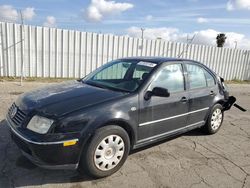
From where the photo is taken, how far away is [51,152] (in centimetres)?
278

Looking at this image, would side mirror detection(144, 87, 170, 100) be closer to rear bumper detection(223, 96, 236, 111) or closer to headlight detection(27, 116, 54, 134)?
headlight detection(27, 116, 54, 134)

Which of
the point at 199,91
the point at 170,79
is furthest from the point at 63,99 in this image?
the point at 199,91

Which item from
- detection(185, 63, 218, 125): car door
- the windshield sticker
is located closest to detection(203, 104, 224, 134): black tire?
detection(185, 63, 218, 125): car door

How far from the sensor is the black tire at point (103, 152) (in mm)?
2992

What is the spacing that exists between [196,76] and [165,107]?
1205mm

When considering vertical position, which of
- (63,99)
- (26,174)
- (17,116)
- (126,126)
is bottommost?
(26,174)

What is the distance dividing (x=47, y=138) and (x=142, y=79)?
65.9 inches

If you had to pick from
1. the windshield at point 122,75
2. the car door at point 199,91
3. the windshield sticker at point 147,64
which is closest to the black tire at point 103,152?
the windshield at point 122,75

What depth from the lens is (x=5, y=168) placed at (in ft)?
10.7

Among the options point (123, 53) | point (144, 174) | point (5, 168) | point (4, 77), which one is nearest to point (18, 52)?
point (4, 77)

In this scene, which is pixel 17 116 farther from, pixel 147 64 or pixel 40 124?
pixel 147 64

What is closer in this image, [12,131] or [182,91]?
[12,131]

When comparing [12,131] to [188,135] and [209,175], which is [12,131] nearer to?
[209,175]

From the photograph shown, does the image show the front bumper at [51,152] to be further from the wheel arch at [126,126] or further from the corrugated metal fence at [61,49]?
the corrugated metal fence at [61,49]
